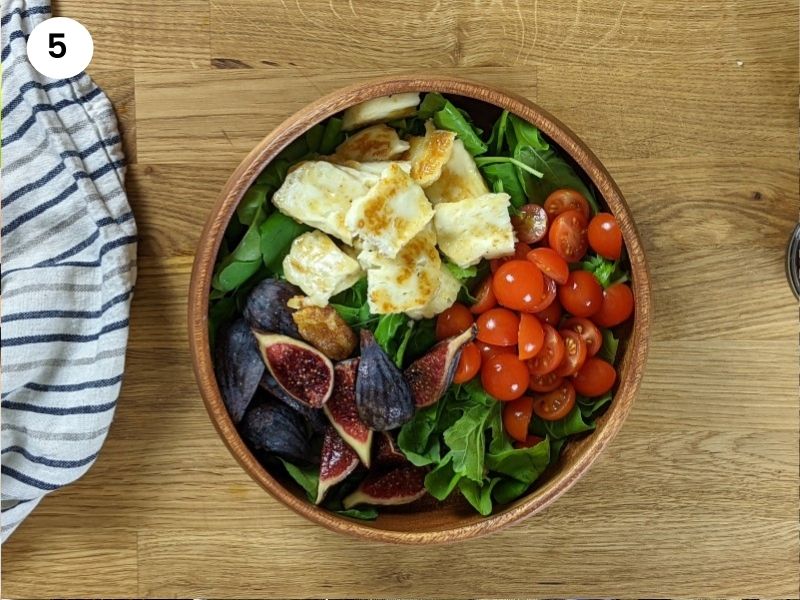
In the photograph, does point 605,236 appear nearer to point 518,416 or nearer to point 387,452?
point 518,416

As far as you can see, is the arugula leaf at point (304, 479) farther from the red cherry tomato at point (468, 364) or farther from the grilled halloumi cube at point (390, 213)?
the grilled halloumi cube at point (390, 213)

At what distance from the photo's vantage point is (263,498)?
5.74ft

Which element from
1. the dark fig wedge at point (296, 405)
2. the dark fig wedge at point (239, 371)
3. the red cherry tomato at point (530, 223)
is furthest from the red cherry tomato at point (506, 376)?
the dark fig wedge at point (239, 371)

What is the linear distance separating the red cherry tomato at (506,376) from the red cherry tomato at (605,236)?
0.90 ft

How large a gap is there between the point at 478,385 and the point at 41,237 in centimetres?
95

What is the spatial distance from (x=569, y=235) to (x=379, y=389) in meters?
0.48

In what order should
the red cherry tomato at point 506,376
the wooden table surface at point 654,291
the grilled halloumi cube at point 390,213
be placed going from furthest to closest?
the wooden table surface at point 654,291, the red cherry tomato at point 506,376, the grilled halloumi cube at point 390,213

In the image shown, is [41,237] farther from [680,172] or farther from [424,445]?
[680,172]

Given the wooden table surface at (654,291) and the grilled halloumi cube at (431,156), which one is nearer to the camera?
the grilled halloumi cube at (431,156)

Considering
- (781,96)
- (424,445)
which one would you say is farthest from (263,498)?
(781,96)

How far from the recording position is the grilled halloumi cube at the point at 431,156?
5.07ft

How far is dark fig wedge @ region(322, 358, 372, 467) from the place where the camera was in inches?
62.7

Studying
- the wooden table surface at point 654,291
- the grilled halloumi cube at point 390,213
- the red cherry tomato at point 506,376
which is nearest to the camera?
the grilled halloumi cube at point 390,213

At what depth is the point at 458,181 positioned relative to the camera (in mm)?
1594
